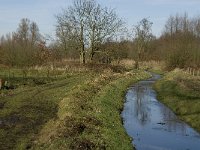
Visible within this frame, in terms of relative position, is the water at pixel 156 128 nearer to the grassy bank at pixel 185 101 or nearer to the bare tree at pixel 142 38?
the grassy bank at pixel 185 101

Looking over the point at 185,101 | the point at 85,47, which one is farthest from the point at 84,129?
the point at 85,47

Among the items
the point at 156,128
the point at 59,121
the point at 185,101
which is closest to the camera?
the point at 59,121

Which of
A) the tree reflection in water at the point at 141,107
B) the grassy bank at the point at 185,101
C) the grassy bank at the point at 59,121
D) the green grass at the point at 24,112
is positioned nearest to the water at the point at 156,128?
the tree reflection in water at the point at 141,107

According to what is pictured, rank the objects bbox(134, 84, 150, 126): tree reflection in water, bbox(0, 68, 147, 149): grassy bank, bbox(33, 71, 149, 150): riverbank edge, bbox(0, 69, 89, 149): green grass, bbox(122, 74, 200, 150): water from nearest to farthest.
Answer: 1. bbox(33, 71, 149, 150): riverbank edge
2. bbox(0, 68, 147, 149): grassy bank
3. bbox(0, 69, 89, 149): green grass
4. bbox(122, 74, 200, 150): water
5. bbox(134, 84, 150, 126): tree reflection in water

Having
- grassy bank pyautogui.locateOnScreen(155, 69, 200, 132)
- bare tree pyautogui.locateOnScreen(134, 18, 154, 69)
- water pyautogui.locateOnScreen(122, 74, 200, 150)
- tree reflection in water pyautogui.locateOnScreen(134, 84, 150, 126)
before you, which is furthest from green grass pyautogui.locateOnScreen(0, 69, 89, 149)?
bare tree pyautogui.locateOnScreen(134, 18, 154, 69)

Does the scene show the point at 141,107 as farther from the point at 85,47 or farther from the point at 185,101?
the point at 85,47

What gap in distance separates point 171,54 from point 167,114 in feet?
118

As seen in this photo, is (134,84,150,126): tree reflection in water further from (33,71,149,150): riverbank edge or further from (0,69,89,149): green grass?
(0,69,89,149): green grass

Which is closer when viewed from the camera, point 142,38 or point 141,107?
point 141,107

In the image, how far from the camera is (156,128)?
20016mm

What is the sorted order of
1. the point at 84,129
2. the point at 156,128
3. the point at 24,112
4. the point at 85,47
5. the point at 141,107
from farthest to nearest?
1. the point at 85,47
2. the point at 141,107
3. the point at 24,112
4. the point at 156,128
5. the point at 84,129

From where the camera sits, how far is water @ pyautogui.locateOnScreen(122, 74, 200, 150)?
16375 mm

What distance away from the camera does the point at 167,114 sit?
2425 cm

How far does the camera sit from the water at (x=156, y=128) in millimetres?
16375
